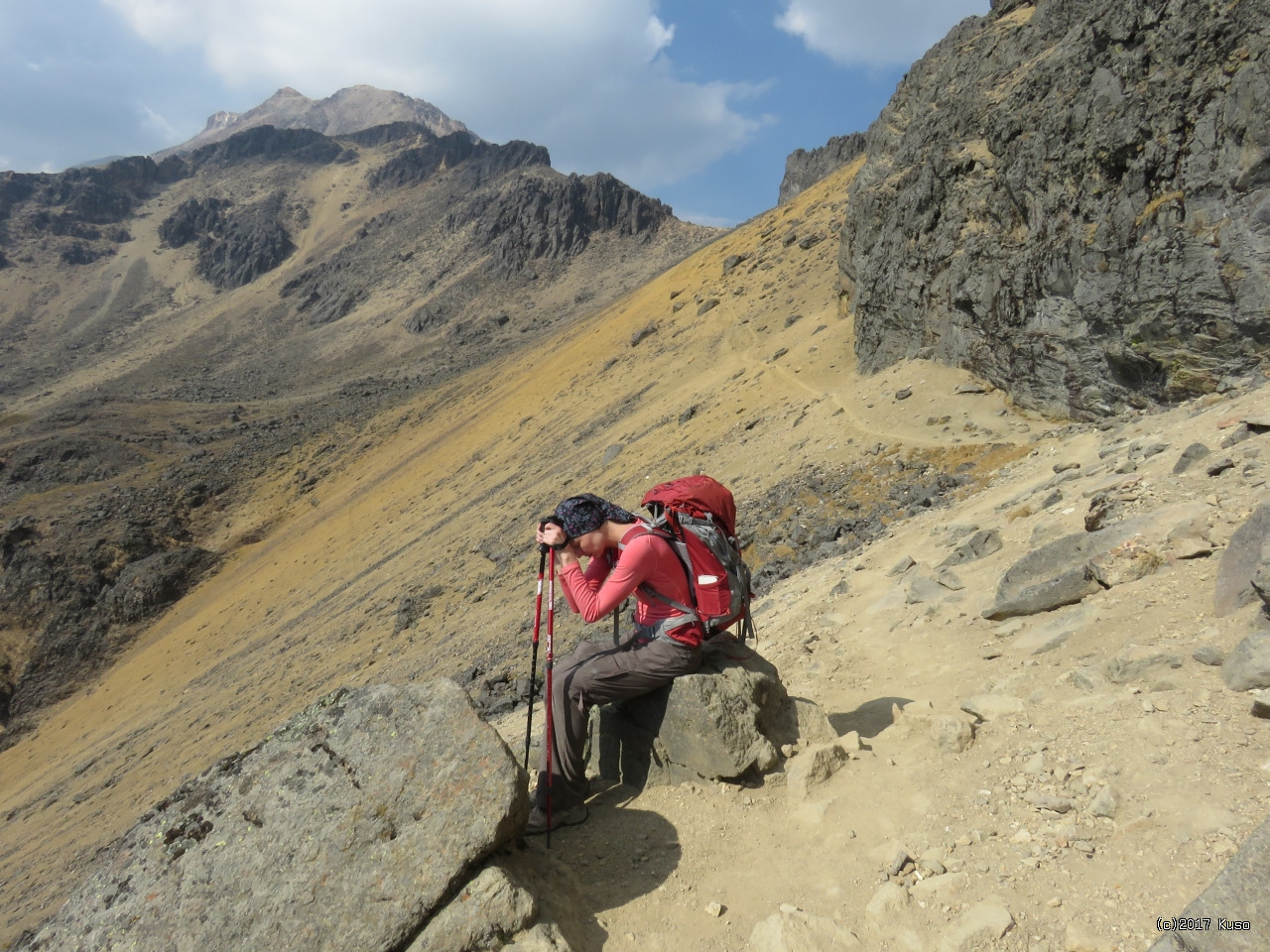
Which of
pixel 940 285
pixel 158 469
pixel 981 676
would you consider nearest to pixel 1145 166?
pixel 940 285

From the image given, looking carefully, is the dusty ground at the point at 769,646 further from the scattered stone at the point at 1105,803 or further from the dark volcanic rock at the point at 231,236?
the dark volcanic rock at the point at 231,236

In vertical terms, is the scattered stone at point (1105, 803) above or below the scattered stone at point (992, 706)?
above

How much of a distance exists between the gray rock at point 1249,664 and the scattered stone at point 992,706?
3.43 ft

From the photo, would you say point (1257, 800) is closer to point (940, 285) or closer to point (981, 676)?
point (981, 676)

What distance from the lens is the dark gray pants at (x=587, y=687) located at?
412 cm

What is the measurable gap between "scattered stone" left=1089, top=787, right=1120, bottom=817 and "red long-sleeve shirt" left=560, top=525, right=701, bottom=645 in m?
2.07

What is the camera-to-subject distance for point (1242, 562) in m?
3.96

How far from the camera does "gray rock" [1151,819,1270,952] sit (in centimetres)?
206

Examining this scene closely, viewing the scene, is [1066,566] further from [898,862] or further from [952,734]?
[898,862]

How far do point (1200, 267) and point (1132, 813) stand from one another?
384 inches

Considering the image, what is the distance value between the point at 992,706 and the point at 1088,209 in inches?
416

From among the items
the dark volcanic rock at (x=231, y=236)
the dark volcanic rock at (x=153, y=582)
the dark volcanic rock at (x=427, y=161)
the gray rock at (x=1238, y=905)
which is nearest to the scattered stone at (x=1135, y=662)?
the gray rock at (x=1238, y=905)

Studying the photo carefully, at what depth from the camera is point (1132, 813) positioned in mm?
2980

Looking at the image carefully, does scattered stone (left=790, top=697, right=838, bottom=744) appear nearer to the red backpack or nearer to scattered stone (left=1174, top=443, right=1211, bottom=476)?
the red backpack
